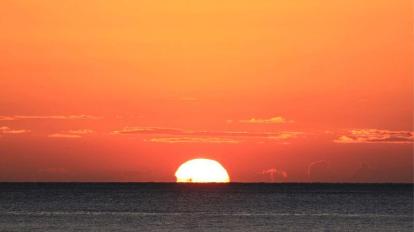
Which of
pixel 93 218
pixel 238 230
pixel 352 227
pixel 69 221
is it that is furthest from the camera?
pixel 93 218

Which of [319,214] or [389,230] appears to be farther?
[319,214]

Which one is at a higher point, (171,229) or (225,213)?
(225,213)

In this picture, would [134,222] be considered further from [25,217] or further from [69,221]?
[25,217]

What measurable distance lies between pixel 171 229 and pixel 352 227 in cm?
1886

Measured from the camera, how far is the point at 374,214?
116 m

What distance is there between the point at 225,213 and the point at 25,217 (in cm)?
2564

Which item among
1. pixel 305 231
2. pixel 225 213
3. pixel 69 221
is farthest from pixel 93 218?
pixel 305 231

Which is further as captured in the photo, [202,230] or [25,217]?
[25,217]

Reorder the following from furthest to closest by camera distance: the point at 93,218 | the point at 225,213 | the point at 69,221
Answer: the point at 225,213 → the point at 93,218 → the point at 69,221

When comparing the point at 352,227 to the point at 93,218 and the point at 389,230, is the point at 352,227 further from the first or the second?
the point at 93,218

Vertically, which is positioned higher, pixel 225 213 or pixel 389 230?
pixel 225 213

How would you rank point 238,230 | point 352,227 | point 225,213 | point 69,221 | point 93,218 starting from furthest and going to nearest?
point 225,213 < point 93,218 < point 69,221 < point 352,227 < point 238,230

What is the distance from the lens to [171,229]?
3209 inches

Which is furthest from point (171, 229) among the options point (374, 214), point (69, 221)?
point (374, 214)
